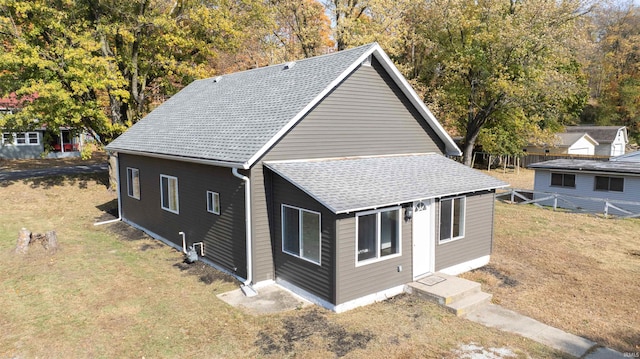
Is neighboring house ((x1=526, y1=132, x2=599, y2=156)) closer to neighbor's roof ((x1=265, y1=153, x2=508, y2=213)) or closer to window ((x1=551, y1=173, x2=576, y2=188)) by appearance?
window ((x1=551, y1=173, x2=576, y2=188))

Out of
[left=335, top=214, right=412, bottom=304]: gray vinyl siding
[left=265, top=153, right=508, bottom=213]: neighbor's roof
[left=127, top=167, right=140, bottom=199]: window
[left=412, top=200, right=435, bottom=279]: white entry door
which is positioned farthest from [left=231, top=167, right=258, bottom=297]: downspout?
[left=127, top=167, right=140, bottom=199]: window

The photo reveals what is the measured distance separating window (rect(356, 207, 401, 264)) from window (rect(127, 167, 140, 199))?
38.1 ft

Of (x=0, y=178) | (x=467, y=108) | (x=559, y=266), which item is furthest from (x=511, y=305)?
(x=0, y=178)

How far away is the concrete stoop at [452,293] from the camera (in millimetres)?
10516

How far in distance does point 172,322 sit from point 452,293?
267 inches

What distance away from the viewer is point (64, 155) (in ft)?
132

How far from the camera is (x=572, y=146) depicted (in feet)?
152

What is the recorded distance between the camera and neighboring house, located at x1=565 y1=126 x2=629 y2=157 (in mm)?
49062

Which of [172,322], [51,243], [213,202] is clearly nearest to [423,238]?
[213,202]

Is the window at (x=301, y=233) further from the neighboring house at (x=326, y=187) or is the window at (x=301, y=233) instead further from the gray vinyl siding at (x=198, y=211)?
the gray vinyl siding at (x=198, y=211)

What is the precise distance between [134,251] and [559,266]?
14386 mm

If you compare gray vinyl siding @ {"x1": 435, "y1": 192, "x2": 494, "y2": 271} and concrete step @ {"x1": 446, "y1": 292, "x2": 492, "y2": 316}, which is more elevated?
gray vinyl siding @ {"x1": 435, "y1": 192, "x2": 494, "y2": 271}

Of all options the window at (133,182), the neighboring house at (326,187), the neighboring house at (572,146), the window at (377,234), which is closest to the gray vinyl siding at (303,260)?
the neighboring house at (326,187)

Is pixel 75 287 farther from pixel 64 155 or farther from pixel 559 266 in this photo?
pixel 64 155
